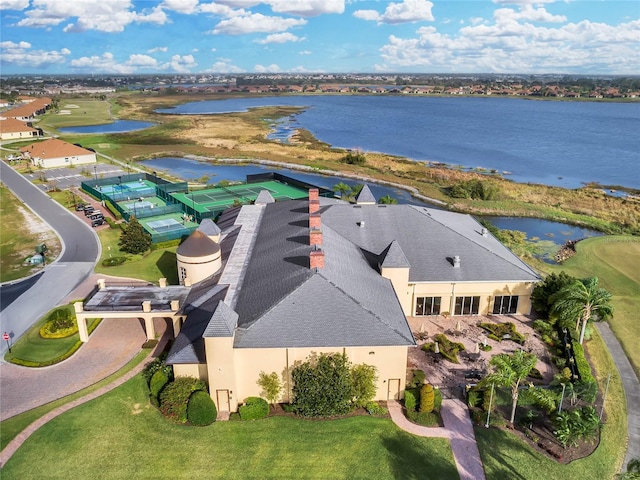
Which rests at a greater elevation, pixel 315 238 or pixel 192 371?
pixel 315 238

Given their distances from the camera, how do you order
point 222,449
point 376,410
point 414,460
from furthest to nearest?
point 376,410
point 222,449
point 414,460

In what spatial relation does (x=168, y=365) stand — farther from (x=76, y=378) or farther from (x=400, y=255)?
(x=400, y=255)

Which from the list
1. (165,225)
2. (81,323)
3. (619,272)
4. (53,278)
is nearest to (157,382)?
(81,323)

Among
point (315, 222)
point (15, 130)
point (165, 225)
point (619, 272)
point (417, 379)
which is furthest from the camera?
point (15, 130)

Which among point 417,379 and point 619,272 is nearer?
point 417,379

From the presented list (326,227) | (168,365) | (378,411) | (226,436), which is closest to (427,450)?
(378,411)

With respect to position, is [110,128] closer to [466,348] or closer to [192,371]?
[192,371]
